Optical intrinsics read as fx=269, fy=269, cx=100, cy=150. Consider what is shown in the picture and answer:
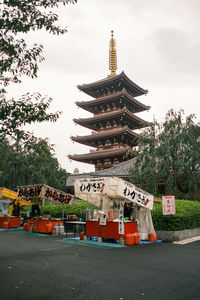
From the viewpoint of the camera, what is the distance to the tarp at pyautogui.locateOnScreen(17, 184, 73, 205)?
1518cm

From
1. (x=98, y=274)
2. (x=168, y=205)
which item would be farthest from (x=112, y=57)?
(x=98, y=274)

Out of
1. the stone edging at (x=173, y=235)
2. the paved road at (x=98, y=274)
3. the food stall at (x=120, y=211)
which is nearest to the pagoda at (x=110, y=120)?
the stone edging at (x=173, y=235)

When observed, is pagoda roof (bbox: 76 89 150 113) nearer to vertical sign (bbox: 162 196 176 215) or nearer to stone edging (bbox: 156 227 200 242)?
vertical sign (bbox: 162 196 176 215)

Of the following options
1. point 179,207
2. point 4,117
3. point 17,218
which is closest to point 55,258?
point 4,117

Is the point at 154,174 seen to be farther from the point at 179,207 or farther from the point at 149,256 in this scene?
the point at 149,256

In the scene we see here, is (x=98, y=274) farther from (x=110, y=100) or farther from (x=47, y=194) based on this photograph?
(x=110, y=100)

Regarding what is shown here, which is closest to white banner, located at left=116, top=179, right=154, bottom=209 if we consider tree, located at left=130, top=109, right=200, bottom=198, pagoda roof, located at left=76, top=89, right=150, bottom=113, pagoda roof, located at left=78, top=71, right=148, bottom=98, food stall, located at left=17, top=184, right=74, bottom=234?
food stall, located at left=17, top=184, right=74, bottom=234

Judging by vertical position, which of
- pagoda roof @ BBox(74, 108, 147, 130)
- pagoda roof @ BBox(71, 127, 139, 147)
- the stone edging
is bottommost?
the stone edging

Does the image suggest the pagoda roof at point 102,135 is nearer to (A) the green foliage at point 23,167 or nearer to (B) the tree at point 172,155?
(A) the green foliage at point 23,167

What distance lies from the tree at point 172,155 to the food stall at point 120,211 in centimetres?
772

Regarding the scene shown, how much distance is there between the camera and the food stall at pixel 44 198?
15.2 m

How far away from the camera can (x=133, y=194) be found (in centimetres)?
1176

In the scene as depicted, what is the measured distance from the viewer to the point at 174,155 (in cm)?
2030

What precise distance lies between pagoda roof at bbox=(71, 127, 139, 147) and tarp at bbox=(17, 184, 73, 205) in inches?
827
